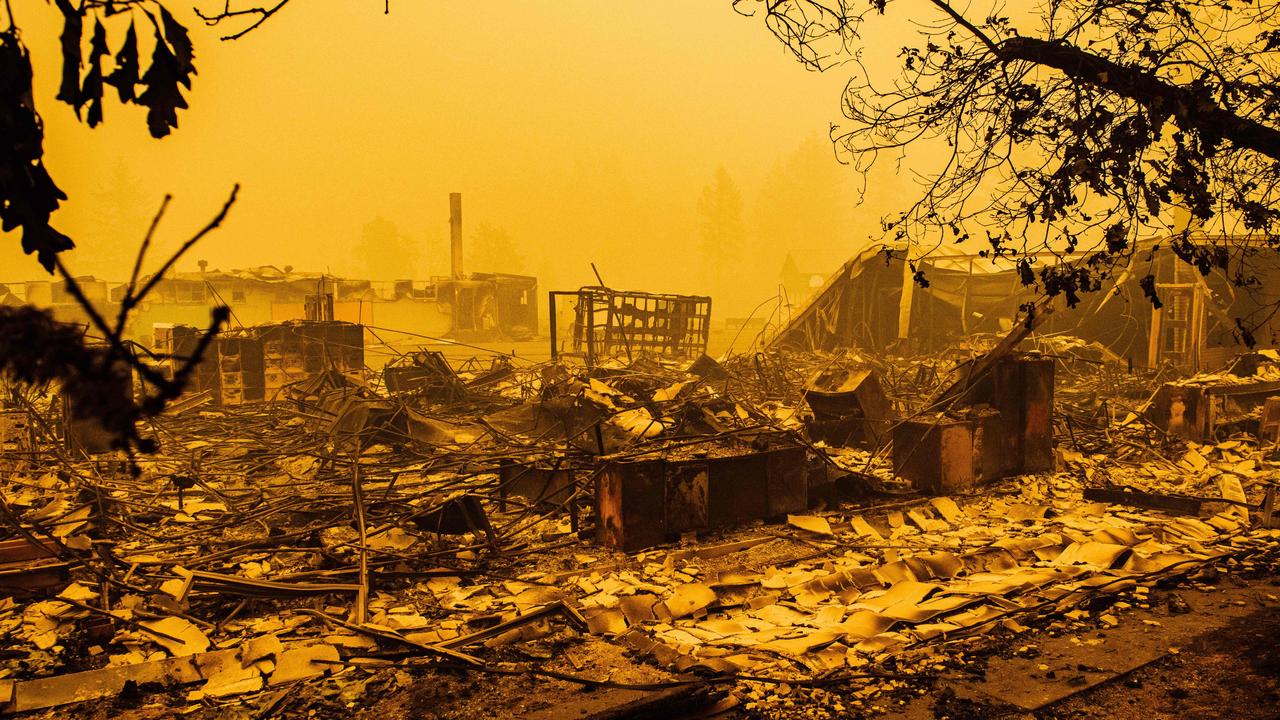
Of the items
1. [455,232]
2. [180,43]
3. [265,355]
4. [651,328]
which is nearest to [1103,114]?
[180,43]

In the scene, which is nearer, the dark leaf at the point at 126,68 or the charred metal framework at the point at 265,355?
the dark leaf at the point at 126,68

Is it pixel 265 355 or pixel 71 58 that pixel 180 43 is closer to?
pixel 71 58

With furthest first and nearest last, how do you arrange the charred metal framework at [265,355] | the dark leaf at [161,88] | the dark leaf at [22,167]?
1. the charred metal framework at [265,355]
2. the dark leaf at [161,88]
3. the dark leaf at [22,167]

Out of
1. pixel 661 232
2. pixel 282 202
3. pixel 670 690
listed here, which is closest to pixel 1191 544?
pixel 670 690

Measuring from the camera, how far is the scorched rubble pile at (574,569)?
160 inches

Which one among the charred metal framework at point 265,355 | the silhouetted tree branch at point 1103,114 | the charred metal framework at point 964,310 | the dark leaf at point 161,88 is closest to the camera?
the dark leaf at point 161,88

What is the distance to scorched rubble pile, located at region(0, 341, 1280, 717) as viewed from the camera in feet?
13.4

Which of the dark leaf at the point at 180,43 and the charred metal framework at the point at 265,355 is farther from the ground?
the dark leaf at the point at 180,43

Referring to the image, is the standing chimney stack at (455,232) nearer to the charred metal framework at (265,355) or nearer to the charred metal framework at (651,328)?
the charred metal framework at (651,328)

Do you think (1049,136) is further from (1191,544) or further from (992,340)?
(992,340)

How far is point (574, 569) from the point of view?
5727 mm

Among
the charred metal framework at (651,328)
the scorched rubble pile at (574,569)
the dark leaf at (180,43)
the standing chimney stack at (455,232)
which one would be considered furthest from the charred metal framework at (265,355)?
the standing chimney stack at (455,232)

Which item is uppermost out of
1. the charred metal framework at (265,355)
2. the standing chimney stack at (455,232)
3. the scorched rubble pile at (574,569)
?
the standing chimney stack at (455,232)

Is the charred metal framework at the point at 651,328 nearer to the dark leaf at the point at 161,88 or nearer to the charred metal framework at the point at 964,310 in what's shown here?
the charred metal framework at the point at 964,310
